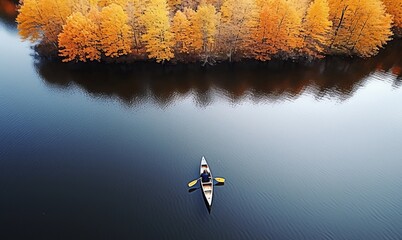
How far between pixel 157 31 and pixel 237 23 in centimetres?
1153

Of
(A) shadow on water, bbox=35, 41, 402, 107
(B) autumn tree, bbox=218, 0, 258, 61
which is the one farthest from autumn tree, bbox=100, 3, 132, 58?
(B) autumn tree, bbox=218, 0, 258, 61

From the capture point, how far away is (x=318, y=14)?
41.7 meters

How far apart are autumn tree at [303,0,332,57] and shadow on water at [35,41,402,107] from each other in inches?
110

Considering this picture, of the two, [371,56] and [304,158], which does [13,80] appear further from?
[371,56]

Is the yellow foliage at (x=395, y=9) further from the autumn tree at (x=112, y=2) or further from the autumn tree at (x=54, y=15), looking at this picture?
the autumn tree at (x=54, y=15)

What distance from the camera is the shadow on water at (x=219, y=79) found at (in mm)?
36812

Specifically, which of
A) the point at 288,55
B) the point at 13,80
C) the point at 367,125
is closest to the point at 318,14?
the point at 288,55

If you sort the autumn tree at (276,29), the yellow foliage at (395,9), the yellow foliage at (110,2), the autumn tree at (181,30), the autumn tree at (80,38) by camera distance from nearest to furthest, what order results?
the autumn tree at (80,38) → the autumn tree at (181,30) → the autumn tree at (276,29) → the yellow foliage at (110,2) → the yellow foliage at (395,9)

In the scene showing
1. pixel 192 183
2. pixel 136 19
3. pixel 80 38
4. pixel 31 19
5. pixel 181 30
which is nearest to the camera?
pixel 192 183

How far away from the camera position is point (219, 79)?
40594 mm

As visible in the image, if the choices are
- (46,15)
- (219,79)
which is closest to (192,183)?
(219,79)

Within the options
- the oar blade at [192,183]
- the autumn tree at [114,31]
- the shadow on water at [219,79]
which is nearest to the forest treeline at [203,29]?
the autumn tree at [114,31]

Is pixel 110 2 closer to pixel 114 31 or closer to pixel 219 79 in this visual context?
pixel 114 31

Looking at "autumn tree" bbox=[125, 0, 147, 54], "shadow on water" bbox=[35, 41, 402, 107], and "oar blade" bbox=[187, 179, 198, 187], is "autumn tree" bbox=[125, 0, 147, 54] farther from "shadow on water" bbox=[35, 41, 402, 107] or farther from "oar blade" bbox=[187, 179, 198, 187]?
"oar blade" bbox=[187, 179, 198, 187]
